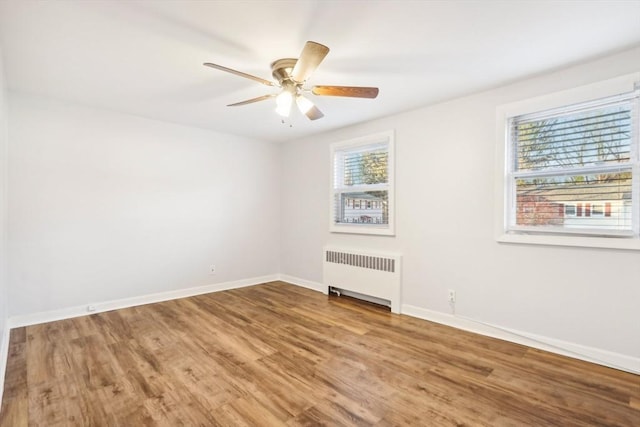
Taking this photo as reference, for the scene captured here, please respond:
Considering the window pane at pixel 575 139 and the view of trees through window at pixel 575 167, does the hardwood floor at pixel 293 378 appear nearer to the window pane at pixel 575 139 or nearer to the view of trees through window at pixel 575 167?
the view of trees through window at pixel 575 167

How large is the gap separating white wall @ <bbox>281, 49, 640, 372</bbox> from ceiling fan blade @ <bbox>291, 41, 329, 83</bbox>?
1.89m

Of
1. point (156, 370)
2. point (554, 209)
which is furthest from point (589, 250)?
point (156, 370)

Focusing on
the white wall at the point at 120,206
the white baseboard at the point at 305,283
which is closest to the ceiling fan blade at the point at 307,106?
the white wall at the point at 120,206

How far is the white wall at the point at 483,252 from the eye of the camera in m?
2.41

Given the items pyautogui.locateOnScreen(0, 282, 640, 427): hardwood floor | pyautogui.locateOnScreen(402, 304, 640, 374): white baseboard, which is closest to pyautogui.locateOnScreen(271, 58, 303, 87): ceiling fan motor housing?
pyautogui.locateOnScreen(0, 282, 640, 427): hardwood floor

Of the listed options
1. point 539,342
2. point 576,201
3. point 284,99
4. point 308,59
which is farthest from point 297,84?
point 539,342

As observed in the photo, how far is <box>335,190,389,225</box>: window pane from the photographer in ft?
Result: 13.4

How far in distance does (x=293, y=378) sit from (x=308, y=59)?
220 centimetres

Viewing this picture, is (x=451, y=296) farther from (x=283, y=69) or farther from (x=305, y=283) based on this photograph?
(x=283, y=69)

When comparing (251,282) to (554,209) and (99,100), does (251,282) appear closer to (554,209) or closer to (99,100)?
(99,100)

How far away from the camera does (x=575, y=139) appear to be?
263 centimetres

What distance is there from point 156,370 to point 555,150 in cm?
376

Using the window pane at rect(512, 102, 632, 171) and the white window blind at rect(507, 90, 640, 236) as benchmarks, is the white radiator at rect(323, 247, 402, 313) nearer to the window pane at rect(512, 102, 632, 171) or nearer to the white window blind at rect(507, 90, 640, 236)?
the white window blind at rect(507, 90, 640, 236)

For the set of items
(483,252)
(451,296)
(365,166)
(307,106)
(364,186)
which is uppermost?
(307,106)
